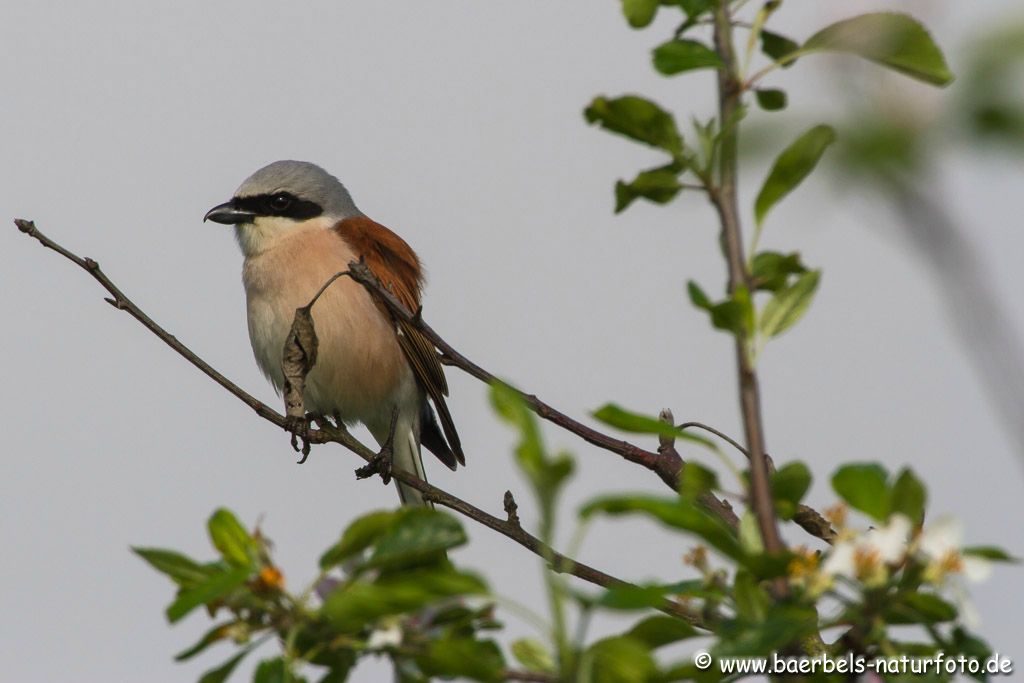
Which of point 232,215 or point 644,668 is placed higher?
point 232,215

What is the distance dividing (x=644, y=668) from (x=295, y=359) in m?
1.72

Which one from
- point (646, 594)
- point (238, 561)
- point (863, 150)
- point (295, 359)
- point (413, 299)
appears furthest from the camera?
point (413, 299)

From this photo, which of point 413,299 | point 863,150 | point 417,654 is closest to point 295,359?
point 417,654

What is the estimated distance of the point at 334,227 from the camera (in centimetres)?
656

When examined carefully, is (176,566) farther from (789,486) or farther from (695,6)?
(695,6)

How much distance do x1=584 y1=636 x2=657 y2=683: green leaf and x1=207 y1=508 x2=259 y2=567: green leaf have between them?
0.58 m

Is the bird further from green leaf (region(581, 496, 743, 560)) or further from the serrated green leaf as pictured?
green leaf (region(581, 496, 743, 560))

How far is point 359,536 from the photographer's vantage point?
1607 mm

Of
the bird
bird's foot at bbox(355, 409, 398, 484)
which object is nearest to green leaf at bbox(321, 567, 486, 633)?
bird's foot at bbox(355, 409, 398, 484)

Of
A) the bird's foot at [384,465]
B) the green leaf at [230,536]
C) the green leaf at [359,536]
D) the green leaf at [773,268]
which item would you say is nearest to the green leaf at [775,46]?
the green leaf at [773,268]

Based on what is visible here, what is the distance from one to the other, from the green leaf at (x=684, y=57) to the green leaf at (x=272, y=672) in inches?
36.5

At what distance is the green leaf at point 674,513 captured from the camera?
1.28 m

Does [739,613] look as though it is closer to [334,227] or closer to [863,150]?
[863,150]

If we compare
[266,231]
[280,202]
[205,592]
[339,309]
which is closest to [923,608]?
[205,592]
